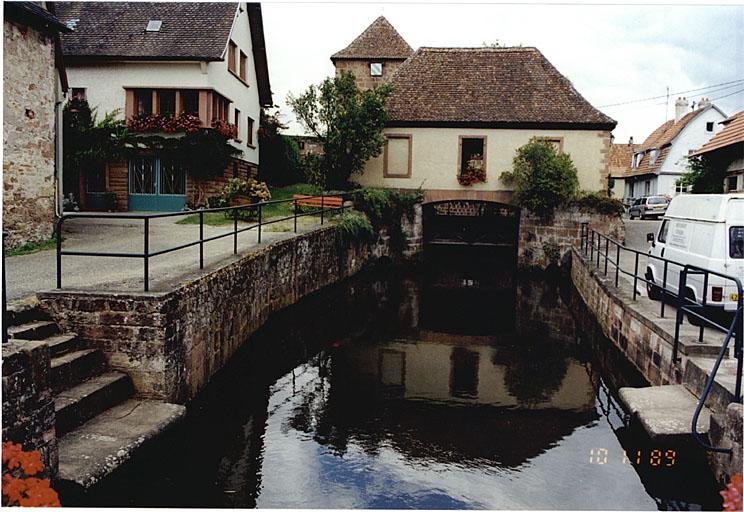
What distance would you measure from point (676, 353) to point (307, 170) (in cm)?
1817

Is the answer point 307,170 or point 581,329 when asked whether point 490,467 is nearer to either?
point 581,329

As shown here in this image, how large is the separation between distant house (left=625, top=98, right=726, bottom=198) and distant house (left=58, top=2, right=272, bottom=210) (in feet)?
86.4

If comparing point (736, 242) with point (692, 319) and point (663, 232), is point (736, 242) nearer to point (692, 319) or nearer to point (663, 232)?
point (692, 319)

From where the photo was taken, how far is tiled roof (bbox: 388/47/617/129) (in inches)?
970

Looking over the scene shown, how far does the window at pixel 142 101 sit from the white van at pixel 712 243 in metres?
17.6

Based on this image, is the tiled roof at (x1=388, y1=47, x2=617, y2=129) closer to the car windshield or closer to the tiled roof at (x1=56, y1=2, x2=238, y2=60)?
the tiled roof at (x1=56, y1=2, x2=238, y2=60)

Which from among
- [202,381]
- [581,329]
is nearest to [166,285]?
[202,381]

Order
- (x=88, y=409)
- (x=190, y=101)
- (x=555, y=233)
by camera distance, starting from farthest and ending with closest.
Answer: (x=555, y=233) < (x=190, y=101) < (x=88, y=409)

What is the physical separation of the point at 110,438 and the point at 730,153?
20.5 m

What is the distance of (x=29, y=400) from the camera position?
16.0 ft

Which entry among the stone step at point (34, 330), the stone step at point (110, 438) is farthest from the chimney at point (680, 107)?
the stone step at point (34, 330)

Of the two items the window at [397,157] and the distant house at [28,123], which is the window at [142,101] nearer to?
the window at [397,157]

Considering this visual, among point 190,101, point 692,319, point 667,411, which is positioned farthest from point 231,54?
point 667,411

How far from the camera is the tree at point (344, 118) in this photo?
22.9 metres
